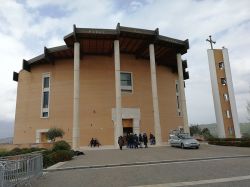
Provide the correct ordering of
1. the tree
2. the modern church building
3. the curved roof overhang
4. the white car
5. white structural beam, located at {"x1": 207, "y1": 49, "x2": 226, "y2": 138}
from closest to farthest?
the white car
the tree
the curved roof overhang
the modern church building
white structural beam, located at {"x1": 207, "y1": 49, "x2": 226, "y2": 138}

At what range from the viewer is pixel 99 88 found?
1313 inches

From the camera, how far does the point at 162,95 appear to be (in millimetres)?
36812

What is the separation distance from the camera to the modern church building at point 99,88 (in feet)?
103

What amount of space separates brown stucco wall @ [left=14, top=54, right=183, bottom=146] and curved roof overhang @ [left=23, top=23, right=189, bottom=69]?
108cm

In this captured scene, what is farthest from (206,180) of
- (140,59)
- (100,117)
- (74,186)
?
(140,59)

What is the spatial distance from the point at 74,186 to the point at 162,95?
1162 inches

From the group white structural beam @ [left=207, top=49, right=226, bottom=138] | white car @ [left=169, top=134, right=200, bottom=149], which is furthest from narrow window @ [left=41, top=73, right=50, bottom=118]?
white structural beam @ [left=207, top=49, right=226, bottom=138]

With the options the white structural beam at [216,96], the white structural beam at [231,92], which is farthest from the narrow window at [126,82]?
the white structural beam at [231,92]

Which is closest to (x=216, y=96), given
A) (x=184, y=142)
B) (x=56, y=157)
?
(x=184, y=142)

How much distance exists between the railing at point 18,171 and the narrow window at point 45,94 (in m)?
25.4

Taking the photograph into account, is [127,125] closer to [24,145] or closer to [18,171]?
[24,145]

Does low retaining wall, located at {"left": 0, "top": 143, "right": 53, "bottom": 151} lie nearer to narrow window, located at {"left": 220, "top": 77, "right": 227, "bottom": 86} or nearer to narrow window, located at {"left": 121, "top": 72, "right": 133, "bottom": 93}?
narrow window, located at {"left": 121, "top": 72, "right": 133, "bottom": 93}

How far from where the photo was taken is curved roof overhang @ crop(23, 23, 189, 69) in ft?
97.0

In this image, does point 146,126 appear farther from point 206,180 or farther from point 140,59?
point 206,180
